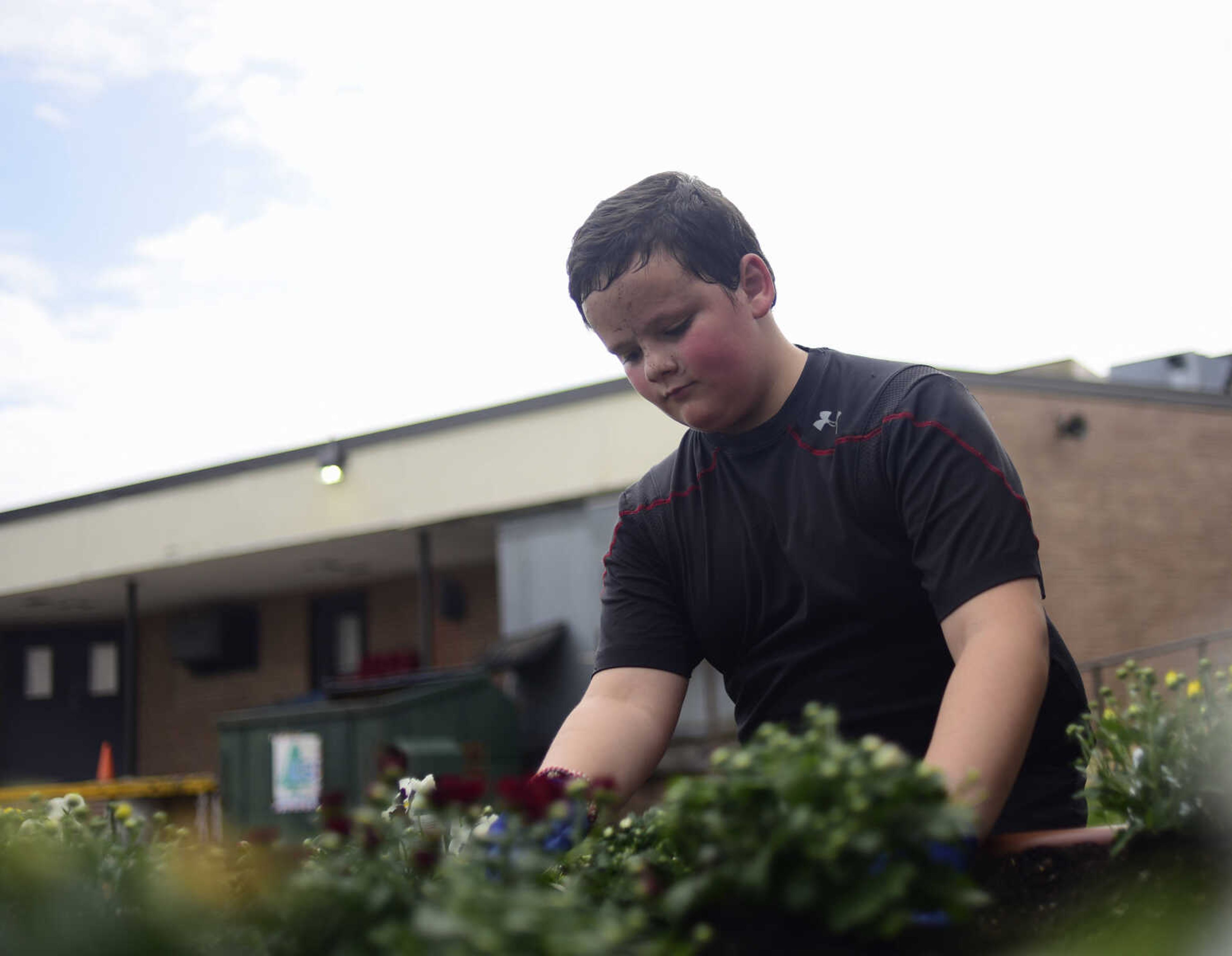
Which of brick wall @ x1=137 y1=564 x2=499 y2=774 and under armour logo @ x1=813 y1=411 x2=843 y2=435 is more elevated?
under armour logo @ x1=813 y1=411 x2=843 y2=435

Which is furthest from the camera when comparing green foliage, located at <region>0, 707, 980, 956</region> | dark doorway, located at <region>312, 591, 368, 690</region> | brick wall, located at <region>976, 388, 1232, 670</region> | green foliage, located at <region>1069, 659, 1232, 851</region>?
dark doorway, located at <region>312, 591, 368, 690</region>

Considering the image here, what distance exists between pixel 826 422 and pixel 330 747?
11.1 metres

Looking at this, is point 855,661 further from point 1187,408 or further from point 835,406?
point 1187,408

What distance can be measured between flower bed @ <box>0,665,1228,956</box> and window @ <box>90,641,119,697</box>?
26233 mm

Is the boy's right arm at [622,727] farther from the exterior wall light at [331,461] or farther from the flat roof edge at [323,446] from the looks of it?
the exterior wall light at [331,461]

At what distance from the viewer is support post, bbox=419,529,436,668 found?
17.9 m

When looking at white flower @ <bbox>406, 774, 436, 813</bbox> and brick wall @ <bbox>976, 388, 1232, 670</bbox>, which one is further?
brick wall @ <bbox>976, 388, 1232, 670</bbox>

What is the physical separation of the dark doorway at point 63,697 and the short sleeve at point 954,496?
25362 mm

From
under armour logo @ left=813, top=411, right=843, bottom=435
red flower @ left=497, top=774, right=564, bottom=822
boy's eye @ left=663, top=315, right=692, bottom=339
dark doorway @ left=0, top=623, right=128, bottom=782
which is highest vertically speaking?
boy's eye @ left=663, top=315, right=692, bottom=339

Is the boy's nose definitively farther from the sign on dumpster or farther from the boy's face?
the sign on dumpster

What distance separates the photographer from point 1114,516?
16.2 meters

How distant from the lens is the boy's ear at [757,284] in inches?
87.7

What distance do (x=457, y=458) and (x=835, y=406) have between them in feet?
48.8

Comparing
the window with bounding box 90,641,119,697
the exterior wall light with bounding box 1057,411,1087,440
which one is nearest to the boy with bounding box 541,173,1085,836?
the exterior wall light with bounding box 1057,411,1087,440
